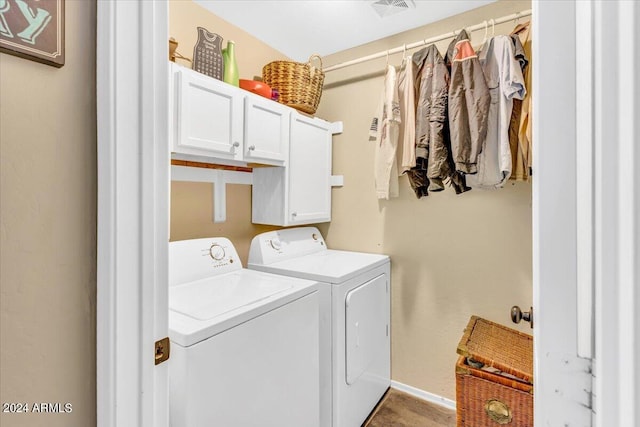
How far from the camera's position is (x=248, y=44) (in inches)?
89.3

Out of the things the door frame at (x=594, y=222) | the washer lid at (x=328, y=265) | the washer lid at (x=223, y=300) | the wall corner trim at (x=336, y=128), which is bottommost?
the washer lid at (x=223, y=300)

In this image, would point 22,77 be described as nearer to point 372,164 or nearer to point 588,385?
point 588,385

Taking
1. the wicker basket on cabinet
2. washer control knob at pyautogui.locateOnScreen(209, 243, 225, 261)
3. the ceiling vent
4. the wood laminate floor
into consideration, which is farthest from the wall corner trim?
the wood laminate floor

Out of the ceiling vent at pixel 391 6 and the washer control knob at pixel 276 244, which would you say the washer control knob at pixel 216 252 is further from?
the ceiling vent at pixel 391 6

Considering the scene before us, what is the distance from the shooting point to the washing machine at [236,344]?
106 centimetres

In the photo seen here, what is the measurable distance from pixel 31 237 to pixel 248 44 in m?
2.10

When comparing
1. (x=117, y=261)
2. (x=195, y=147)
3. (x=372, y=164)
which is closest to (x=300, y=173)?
(x=372, y=164)

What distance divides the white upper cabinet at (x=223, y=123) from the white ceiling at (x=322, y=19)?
610 mm

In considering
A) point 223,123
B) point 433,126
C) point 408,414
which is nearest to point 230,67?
point 223,123

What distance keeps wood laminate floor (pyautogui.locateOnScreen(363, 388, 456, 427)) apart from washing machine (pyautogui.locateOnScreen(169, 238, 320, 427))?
649 mm

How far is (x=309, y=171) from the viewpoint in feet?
7.59

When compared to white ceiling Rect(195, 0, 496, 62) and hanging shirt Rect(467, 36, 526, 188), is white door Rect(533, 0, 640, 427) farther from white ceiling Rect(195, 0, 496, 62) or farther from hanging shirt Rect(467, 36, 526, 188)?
white ceiling Rect(195, 0, 496, 62)

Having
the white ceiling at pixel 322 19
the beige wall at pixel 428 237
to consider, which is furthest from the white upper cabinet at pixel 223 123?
the beige wall at pixel 428 237

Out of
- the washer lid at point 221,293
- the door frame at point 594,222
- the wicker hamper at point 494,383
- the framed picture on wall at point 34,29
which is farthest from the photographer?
the wicker hamper at point 494,383
